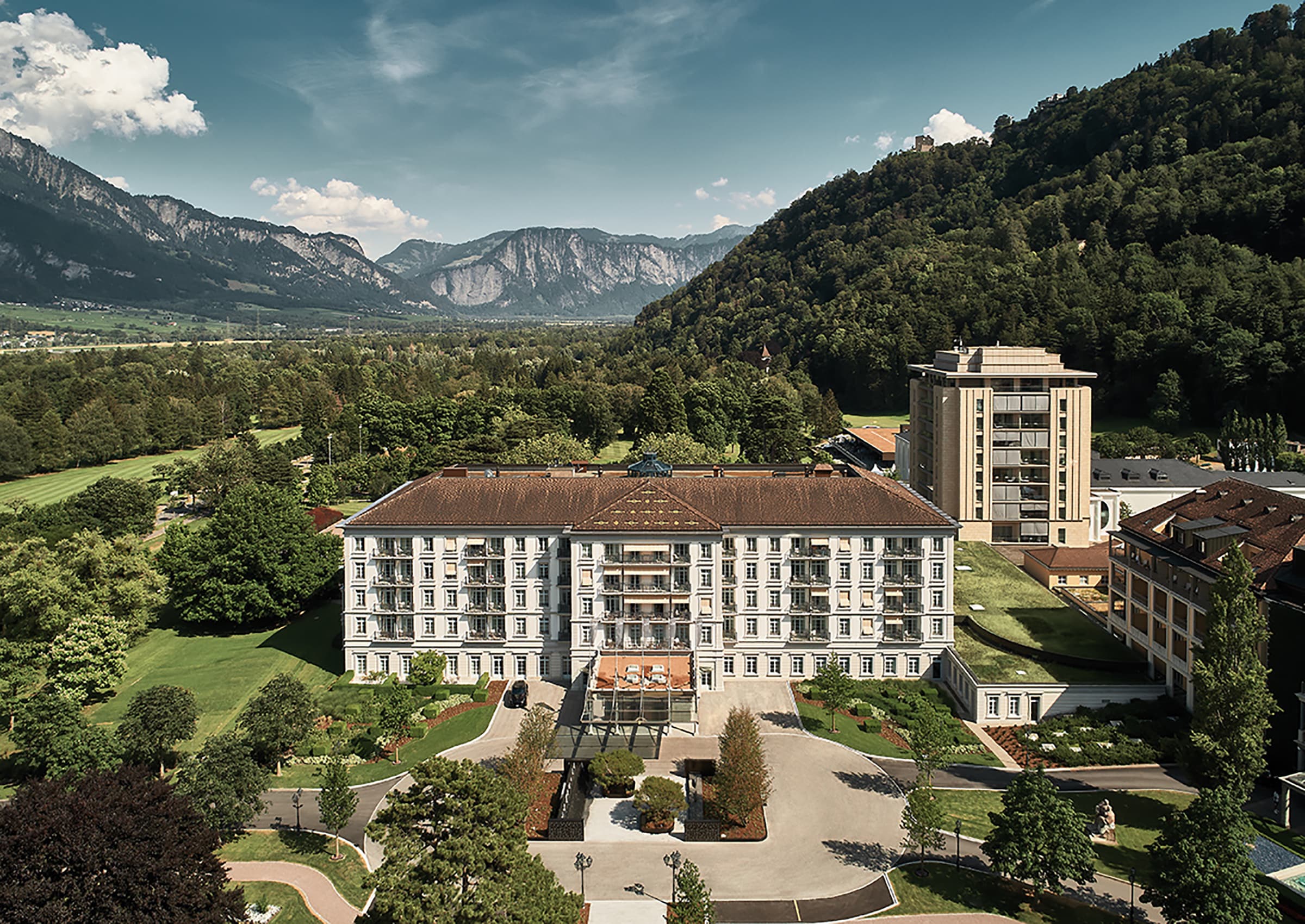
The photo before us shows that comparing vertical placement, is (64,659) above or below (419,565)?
below

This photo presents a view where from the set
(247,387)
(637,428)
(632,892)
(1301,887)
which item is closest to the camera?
(1301,887)

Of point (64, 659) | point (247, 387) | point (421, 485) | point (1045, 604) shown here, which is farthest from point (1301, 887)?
point (247, 387)

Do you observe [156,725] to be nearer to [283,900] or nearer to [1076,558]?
[283,900]

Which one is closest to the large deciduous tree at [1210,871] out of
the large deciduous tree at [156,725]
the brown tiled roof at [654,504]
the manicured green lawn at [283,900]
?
the brown tiled roof at [654,504]

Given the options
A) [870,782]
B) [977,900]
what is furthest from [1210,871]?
[870,782]

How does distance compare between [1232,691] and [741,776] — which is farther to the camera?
[1232,691]

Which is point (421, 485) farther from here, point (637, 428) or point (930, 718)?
point (637, 428)

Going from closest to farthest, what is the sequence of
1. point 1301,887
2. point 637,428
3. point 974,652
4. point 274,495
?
point 1301,887 < point 974,652 < point 274,495 < point 637,428
